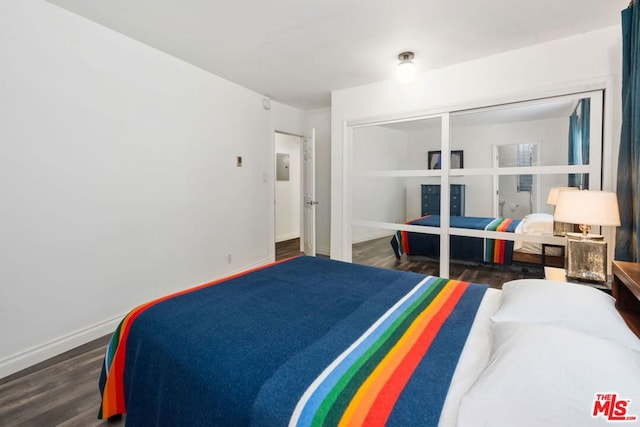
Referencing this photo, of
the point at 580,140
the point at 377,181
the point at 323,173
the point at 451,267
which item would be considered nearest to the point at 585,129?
the point at 580,140

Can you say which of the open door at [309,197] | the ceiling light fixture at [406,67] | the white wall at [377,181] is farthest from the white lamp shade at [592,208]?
the open door at [309,197]

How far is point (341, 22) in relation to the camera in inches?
92.8

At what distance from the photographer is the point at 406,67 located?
280 centimetres

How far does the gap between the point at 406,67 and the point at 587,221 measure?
1.91m

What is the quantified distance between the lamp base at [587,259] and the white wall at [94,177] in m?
3.28

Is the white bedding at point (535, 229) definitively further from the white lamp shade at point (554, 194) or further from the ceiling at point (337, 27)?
the ceiling at point (337, 27)

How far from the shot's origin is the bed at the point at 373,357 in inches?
29.6

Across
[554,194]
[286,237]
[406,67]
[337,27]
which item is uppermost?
[337,27]

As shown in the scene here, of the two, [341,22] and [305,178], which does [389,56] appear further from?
[305,178]

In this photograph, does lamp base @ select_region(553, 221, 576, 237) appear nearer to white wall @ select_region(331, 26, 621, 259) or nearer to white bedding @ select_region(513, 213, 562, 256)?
white bedding @ select_region(513, 213, 562, 256)

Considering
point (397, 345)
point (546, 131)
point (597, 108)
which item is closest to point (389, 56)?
point (546, 131)

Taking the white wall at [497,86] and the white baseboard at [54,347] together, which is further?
the white wall at [497,86]

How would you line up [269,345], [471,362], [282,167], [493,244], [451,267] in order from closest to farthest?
[471,362]
[269,345]
[493,244]
[451,267]
[282,167]

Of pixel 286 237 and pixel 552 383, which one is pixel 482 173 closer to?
pixel 552 383
